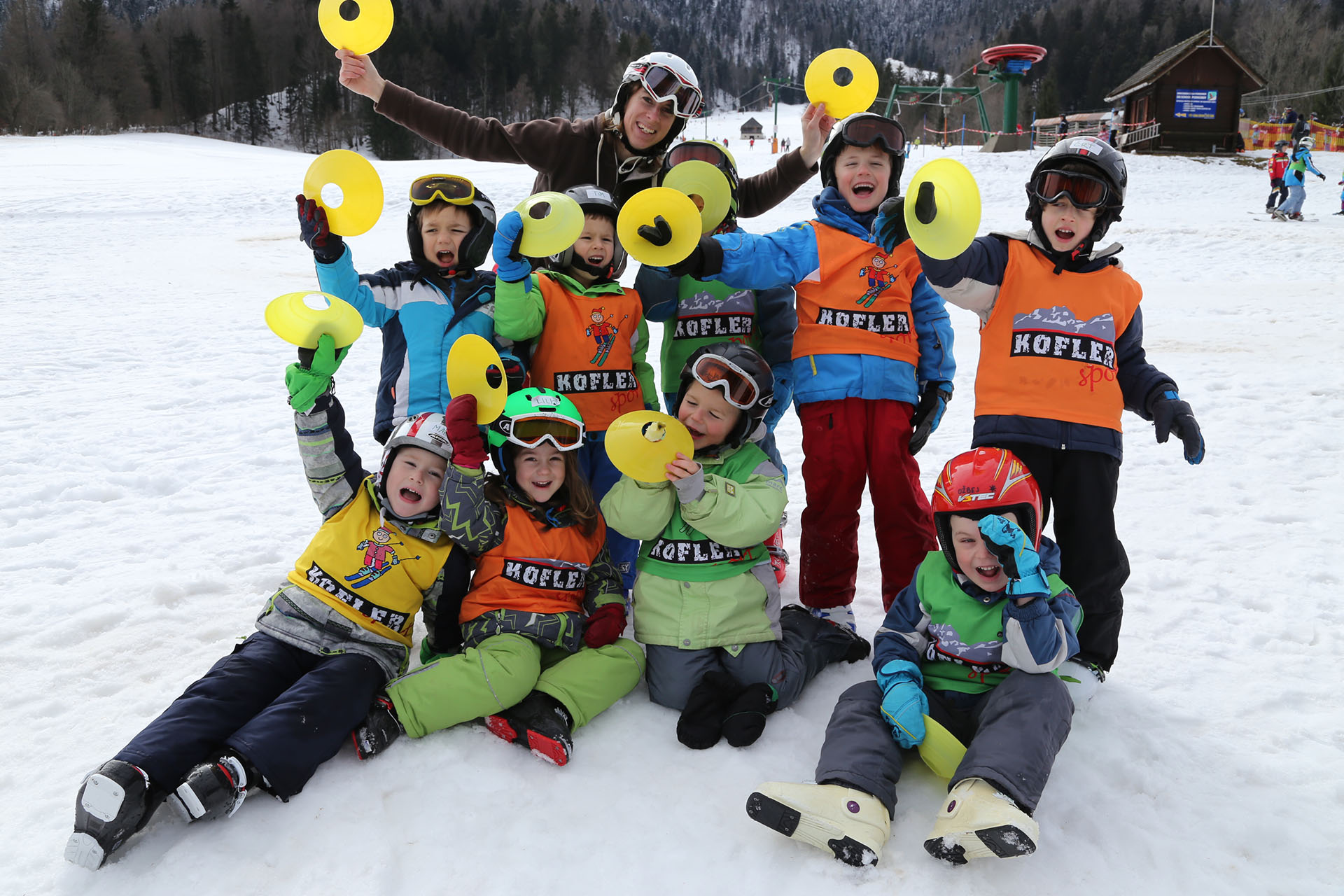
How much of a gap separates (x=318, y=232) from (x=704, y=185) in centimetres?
143

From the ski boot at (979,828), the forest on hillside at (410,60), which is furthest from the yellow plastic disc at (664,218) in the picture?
the forest on hillside at (410,60)

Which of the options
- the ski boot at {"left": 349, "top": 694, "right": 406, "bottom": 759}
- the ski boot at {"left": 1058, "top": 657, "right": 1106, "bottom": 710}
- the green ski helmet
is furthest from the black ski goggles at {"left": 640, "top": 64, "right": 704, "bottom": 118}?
the ski boot at {"left": 1058, "top": 657, "right": 1106, "bottom": 710}

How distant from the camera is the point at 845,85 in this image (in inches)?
147

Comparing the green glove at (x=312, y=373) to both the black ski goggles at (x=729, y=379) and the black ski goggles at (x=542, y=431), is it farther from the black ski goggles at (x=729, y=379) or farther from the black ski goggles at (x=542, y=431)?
the black ski goggles at (x=729, y=379)

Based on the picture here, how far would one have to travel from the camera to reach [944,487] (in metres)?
2.68

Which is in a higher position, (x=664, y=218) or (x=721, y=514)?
(x=664, y=218)

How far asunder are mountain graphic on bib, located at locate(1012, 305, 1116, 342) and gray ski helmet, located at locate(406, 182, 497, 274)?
2.09 m

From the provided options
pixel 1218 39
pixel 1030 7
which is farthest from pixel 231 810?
pixel 1030 7

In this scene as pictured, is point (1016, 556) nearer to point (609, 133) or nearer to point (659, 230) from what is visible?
point (659, 230)

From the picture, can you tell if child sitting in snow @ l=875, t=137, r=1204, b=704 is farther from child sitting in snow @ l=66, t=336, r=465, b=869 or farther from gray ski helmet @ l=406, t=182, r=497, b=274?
child sitting in snow @ l=66, t=336, r=465, b=869

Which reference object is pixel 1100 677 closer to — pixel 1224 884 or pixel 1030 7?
pixel 1224 884

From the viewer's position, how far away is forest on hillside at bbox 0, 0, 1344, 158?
158ft

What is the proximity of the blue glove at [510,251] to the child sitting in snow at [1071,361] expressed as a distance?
1.52m

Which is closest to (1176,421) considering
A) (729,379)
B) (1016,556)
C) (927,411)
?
(927,411)
